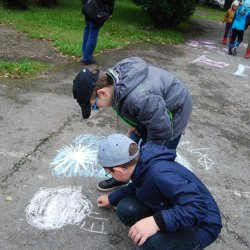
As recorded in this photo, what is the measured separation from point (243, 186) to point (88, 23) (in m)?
3.84

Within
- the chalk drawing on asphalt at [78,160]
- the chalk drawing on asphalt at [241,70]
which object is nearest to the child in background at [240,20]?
the chalk drawing on asphalt at [241,70]

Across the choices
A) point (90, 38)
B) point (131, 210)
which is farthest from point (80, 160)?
point (90, 38)

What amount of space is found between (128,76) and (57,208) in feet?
3.92

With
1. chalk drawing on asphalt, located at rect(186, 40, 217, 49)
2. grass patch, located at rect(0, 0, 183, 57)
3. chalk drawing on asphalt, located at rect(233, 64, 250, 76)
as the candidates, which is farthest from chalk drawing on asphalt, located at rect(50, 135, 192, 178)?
chalk drawing on asphalt, located at rect(186, 40, 217, 49)

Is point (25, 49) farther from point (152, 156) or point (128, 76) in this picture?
point (152, 156)

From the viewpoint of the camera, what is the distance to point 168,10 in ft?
32.1

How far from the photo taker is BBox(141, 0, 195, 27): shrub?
9727mm

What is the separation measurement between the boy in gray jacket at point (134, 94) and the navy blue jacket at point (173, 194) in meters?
0.28

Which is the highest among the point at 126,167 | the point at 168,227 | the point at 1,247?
the point at 126,167

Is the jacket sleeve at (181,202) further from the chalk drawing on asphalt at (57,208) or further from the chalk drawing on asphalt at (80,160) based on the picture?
the chalk drawing on asphalt at (80,160)

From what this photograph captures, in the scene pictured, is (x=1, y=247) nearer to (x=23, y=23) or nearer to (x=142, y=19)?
(x=23, y=23)

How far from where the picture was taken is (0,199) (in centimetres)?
279

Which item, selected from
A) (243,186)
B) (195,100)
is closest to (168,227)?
(243,186)

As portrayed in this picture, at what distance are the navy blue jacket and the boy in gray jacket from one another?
28 centimetres
